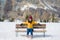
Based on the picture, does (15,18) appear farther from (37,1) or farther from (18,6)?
(37,1)

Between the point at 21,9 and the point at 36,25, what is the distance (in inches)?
298

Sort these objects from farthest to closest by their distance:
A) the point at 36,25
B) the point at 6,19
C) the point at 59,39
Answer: the point at 6,19 → the point at 36,25 → the point at 59,39

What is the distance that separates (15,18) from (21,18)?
43 cm

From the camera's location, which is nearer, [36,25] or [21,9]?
[36,25]

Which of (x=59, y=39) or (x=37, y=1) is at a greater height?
(x=37, y=1)

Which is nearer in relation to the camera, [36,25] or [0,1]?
[36,25]

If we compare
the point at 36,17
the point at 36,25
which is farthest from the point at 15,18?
the point at 36,25

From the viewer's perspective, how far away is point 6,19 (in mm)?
14961

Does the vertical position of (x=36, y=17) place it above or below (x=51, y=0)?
below

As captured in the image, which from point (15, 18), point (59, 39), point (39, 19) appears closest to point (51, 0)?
point (39, 19)

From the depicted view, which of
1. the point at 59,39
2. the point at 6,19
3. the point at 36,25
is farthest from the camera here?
the point at 6,19

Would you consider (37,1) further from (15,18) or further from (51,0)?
(15,18)

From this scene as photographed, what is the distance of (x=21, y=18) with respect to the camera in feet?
49.5

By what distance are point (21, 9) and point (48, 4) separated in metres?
1.99
